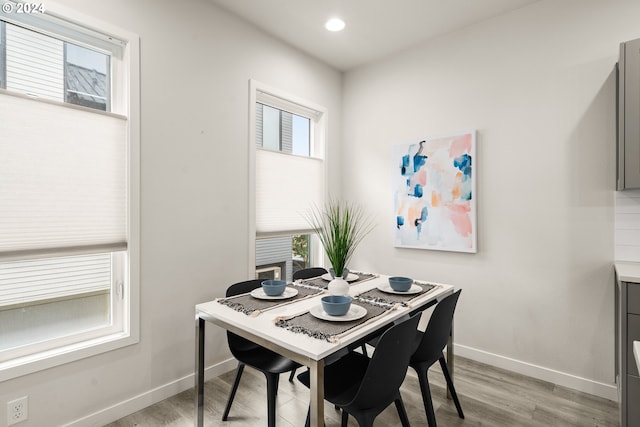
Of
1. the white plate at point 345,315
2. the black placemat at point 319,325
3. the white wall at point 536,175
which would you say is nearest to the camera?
the black placemat at point 319,325

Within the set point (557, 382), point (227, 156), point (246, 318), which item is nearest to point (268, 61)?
point (227, 156)

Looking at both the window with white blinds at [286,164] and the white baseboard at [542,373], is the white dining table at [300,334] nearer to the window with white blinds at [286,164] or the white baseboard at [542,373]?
the white baseboard at [542,373]

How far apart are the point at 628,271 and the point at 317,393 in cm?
195

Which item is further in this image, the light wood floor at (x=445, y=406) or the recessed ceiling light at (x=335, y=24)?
the recessed ceiling light at (x=335, y=24)

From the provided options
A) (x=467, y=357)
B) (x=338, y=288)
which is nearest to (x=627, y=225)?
(x=467, y=357)

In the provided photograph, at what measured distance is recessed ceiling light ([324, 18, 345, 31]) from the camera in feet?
9.23

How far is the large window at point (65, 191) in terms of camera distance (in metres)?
1.71

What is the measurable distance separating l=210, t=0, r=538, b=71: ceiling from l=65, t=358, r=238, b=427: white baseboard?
2.83 metres

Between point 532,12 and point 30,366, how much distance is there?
3995 millimetres

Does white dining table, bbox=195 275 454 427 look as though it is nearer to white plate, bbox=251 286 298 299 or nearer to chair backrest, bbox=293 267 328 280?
white plate, bbox=251 286 298 299

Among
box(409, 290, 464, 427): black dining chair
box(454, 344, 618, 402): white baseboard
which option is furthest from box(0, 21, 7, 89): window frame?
box(454, 344, 618, 402): white baseboard

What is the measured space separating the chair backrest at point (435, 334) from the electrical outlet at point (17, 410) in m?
2.04

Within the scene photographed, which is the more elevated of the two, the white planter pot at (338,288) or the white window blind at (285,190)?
the white window blind at (285,190)

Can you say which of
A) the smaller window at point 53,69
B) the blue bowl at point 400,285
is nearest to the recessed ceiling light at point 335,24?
the smaller window at point 53,69
